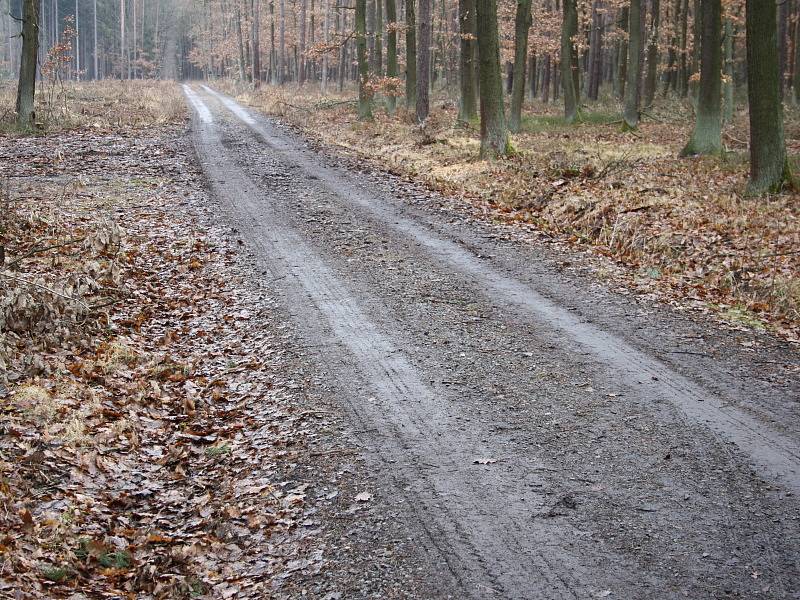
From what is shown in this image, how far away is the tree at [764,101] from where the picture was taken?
13.1 metres

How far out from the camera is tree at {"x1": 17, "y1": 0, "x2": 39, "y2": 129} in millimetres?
22641

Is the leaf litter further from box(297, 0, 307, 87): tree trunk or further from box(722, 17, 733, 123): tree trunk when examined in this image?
box(297, 0, 307, 87): tree trunk

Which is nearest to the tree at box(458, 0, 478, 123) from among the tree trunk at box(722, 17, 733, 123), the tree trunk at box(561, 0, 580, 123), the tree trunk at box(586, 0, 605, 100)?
the tree trunk at box(561, 0, 580, 123)

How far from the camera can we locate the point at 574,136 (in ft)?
84.2

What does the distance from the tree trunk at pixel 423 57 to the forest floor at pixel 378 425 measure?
47.9 feet

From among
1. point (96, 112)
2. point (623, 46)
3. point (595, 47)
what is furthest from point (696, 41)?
point (96, 112)

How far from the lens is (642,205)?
523 inches

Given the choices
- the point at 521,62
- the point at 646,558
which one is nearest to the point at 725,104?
the point at 521,62

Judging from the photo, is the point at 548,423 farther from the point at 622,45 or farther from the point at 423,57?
the point at 622,45

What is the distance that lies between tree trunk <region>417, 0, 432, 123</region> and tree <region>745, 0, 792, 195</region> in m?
12.6

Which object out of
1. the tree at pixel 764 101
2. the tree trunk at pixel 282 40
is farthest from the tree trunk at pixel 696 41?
the tree trunk at pixel 282 40

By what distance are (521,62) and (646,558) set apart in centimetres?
2253

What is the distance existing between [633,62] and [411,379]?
861 inches

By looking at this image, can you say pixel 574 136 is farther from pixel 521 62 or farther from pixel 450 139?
pixel 450 139
